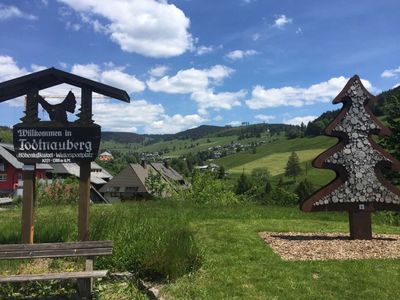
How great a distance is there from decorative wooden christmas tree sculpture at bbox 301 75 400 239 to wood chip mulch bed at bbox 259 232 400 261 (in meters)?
0.75

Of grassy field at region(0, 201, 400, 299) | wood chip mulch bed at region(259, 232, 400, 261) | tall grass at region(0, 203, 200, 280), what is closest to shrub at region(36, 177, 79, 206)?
grassy field at region(0, 201, 400, 299)

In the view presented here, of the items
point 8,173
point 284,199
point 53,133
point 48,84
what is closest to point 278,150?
point 8,173

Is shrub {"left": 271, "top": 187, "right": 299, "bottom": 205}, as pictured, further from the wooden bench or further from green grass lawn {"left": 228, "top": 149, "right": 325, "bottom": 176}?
green grass lawn {"left": 228, "top": 149, "right": 325, "bottom": 176}

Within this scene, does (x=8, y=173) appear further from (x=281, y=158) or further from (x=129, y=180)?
(x=281, y=158)

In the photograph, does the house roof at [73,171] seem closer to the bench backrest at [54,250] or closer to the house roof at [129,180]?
the house roof at [129,180]

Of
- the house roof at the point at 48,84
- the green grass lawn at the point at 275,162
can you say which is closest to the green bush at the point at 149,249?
the house roof at the point at 48,84

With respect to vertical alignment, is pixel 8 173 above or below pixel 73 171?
below

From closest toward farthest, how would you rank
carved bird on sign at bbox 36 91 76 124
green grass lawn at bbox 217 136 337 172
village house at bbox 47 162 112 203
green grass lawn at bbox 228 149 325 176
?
carved bird on sign at bbox 36 91 76 124 < village house at bbox 47 162 112 203 < green grass lawn at bbox 228 149 325 176 < green grass lawn at bbox 217 136 337 172

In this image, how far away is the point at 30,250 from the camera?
22.9 feet

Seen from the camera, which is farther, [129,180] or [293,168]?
[293,168]

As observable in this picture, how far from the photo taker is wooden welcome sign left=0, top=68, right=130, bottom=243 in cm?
872

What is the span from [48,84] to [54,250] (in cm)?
363

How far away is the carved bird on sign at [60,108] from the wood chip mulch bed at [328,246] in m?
5.08

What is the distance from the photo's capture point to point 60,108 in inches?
353
